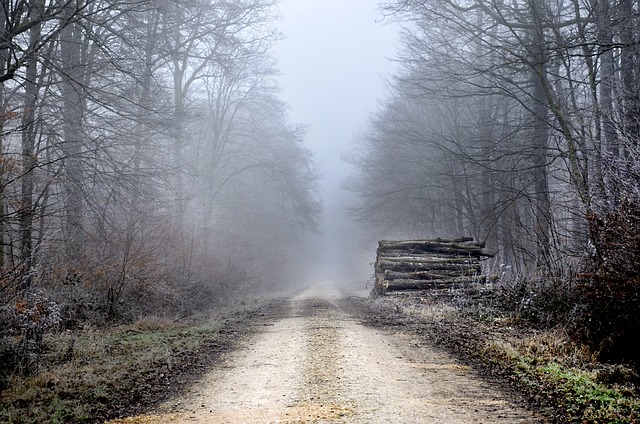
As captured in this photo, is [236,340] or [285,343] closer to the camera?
[285,343]

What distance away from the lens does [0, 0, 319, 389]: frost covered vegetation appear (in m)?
8.58

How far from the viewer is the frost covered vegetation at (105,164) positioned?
8578 millimetres

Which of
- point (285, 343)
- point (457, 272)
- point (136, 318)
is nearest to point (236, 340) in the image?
point (285, 343)

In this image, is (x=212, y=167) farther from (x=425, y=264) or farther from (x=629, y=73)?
(x=629, y=73)

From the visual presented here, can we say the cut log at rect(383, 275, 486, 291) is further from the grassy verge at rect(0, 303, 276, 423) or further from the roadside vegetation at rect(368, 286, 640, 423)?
the grassy verge at rect(0, 303, 276, 423)

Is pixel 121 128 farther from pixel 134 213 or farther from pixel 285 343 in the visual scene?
pixel 285 343

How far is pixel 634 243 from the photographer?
6543mm

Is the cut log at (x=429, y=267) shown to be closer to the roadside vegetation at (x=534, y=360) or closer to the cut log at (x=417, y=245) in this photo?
the cut log at (x=417, y=245)

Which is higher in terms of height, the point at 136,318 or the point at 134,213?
the point at 134,213

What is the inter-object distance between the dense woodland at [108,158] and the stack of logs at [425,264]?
630 cm

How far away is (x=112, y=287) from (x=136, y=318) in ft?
3.05

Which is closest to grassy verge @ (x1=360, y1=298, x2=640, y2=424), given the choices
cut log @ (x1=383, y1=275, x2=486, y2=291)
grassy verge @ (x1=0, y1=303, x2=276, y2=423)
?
grassy verge @ (x1=0, y1=303, x2=276, y2=423)

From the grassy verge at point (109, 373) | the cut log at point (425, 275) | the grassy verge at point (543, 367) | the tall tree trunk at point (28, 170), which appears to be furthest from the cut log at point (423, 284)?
the tall tree trunk at point (28, 170)

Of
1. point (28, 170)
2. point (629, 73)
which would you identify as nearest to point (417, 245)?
point (629, 73)
